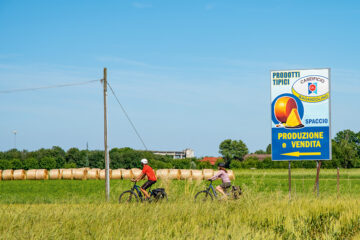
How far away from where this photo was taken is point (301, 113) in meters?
20.1

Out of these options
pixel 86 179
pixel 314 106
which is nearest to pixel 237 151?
pixel 86 179

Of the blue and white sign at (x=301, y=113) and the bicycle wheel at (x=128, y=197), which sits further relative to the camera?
the blue and white sign at (x=301, y=113)

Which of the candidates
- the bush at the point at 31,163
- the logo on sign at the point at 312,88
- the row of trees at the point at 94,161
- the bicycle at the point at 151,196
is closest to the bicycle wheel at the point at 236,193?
the bicycle at the point at 151,196

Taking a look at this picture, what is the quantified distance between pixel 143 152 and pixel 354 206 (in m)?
72.8

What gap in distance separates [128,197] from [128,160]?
66.4 metres

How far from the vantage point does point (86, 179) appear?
47312 millimetres

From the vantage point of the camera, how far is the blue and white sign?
65.7ft

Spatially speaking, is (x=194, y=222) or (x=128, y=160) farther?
(x=128, y=160)

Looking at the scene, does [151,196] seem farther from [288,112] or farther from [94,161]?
[94,161]

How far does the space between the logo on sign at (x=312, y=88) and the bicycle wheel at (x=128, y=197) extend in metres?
7.63

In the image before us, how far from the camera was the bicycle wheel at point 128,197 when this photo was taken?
671 inches

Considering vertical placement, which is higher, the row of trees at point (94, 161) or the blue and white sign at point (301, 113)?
the blue and white sign at point (301, 113)

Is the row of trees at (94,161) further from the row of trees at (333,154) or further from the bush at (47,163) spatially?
the row of trees at (333,154)

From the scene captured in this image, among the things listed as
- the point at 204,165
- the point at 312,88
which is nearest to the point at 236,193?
the point at 312,88
